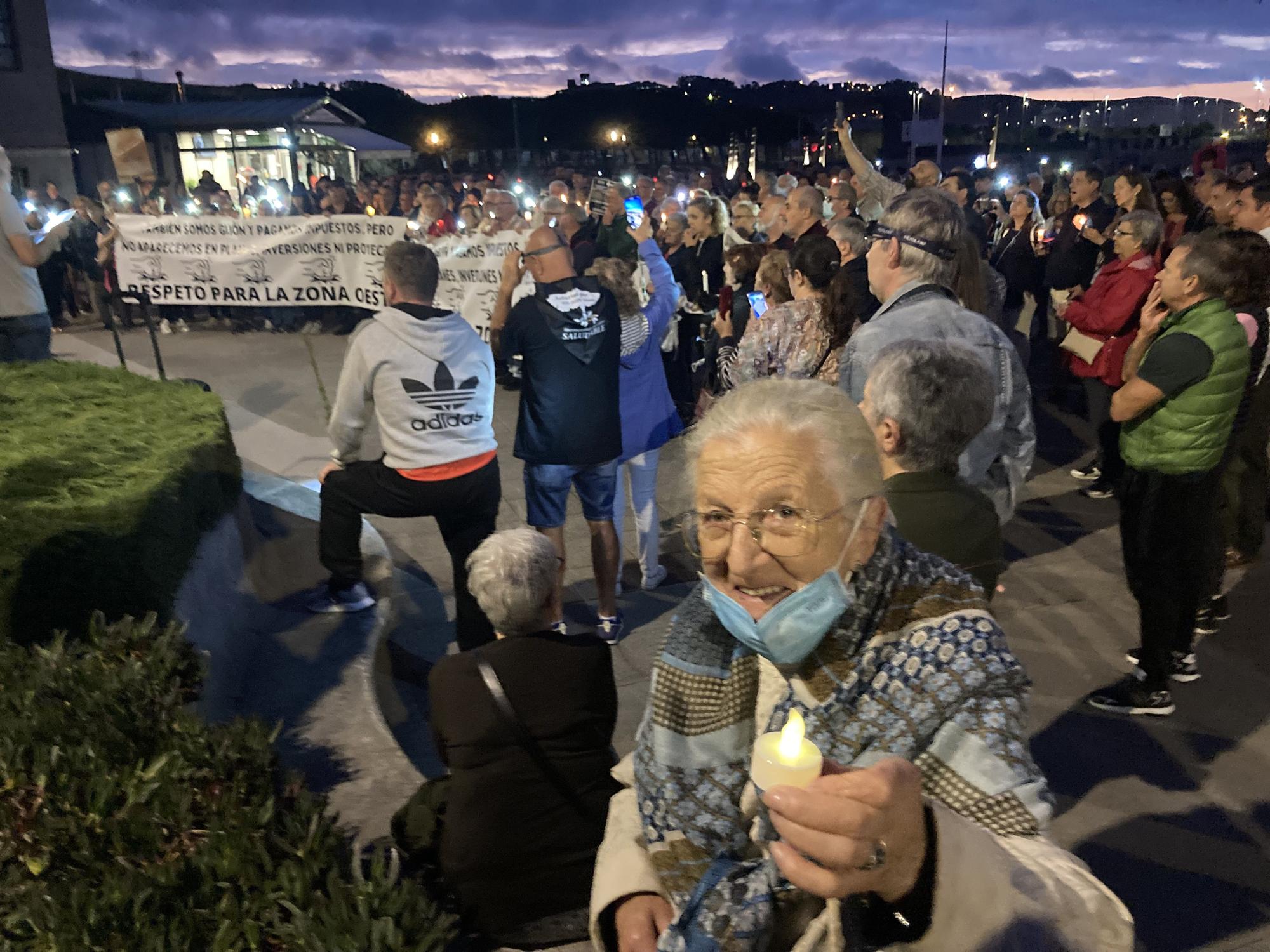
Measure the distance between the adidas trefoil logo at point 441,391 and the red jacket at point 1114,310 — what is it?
14.3 feet

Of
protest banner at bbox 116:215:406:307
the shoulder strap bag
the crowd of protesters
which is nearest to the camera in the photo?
the crowd of protesters

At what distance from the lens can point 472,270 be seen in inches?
432

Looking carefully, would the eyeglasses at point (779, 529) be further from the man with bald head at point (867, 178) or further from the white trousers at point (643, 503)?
the man with bald head at point (867, 178)

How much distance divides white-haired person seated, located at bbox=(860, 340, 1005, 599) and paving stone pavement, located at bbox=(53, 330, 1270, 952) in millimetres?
696

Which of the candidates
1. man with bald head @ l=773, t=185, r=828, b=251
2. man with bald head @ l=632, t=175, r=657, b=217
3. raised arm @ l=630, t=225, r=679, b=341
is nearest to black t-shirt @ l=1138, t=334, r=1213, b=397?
man with bald head @ l=773, t=185, r=828, b=251

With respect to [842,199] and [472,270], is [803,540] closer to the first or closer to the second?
[842,199]

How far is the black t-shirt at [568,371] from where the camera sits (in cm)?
472

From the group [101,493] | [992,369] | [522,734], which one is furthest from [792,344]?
[101,493]

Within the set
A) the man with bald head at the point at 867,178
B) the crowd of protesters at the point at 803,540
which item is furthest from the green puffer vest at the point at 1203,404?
the man with bald head at the point at 867,178

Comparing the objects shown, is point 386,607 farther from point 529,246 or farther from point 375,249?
point 375,249

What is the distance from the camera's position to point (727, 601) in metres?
1.51

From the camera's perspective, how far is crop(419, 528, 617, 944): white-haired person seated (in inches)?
105

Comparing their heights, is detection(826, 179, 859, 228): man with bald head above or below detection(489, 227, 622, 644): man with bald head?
above

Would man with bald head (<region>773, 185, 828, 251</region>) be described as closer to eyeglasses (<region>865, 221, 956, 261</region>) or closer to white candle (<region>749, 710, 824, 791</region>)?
eyeglasses (<region>865, 221, 956, 261</region>)
